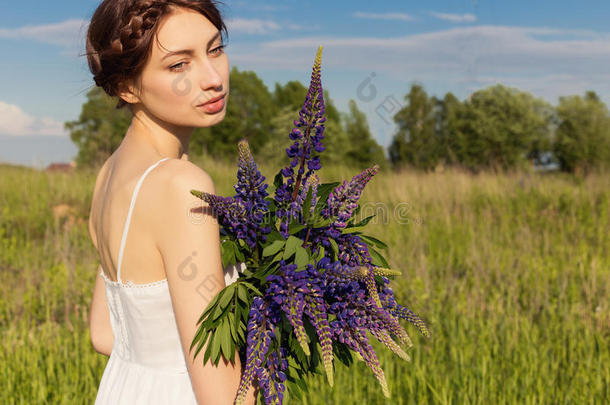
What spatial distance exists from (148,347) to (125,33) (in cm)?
109

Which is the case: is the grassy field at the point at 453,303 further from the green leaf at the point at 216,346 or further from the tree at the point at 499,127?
the tree at the point at 499,127

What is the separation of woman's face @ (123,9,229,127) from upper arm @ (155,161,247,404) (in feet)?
1.03

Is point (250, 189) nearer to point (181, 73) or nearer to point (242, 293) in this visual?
point (242, 293)

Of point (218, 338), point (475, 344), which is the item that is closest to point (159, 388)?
point (218, 338)

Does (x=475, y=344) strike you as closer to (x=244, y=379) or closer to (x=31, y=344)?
(x=244, y=379)

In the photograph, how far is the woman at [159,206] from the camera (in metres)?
1.41

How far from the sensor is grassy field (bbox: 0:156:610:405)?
336 cm

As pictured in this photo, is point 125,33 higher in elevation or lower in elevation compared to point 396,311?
higher

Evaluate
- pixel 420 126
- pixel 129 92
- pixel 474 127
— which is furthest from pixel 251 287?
pixel 474 127

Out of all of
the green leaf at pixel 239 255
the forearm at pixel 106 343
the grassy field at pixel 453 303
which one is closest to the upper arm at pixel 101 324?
the forearm at pixel 106 343

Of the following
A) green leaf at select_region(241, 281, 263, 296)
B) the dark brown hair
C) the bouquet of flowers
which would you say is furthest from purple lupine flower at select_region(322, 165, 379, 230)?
the dark brown hair

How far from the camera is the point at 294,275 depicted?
1285 mm

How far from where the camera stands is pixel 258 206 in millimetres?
1338

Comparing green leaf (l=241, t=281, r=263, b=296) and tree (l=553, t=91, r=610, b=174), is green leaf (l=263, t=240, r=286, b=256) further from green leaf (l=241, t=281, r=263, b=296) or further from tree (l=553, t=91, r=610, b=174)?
tree (l=553, t=91, r=610, b=174)
